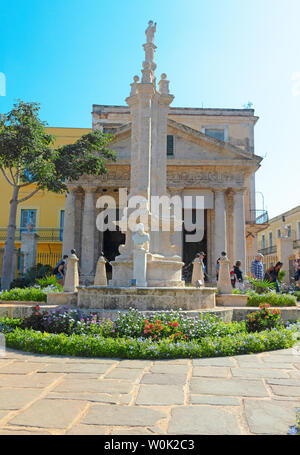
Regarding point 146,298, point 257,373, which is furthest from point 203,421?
point 146,298

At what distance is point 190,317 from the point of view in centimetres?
694

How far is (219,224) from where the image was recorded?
20609 mm

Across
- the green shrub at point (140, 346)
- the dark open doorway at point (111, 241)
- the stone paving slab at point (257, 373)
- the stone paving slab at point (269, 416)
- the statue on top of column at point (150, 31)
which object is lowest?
the stone paving slab at point (257, 373)

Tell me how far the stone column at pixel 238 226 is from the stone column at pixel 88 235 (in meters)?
7.85

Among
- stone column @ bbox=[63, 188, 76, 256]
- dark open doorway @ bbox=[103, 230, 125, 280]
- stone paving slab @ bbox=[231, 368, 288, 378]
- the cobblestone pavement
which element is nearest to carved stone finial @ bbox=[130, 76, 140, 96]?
the cobblestone pavement

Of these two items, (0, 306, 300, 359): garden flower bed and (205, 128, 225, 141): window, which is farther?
(205, 128, 225, 141): window

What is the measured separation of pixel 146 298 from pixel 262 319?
237 cm

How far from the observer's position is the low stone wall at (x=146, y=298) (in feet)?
23.8

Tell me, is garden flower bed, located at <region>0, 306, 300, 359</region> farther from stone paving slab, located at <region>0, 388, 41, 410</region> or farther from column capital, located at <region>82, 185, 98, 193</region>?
column capital, located at <region>82, 185, 98, 193</region>

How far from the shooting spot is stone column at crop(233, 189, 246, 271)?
68.0ft

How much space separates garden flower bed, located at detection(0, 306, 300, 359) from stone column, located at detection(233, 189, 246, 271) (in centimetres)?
1343

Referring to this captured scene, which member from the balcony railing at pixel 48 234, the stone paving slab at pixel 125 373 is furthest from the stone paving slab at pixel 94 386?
the balcony railing at pixel 48 234

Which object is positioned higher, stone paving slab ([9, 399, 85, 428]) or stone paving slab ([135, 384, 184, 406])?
stone paving slab ([9, 399, 85, 428])

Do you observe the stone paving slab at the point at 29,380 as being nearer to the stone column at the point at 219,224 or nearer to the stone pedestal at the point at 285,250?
the stone pedestal at the point at 285,250
